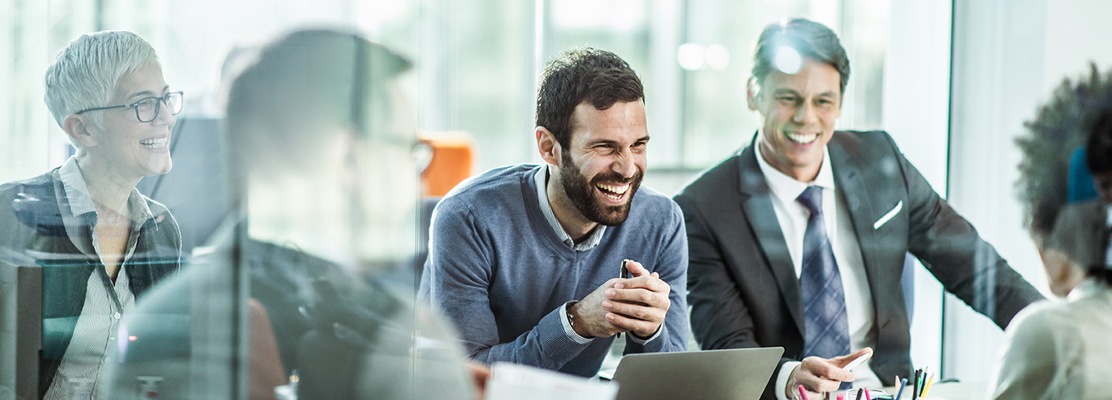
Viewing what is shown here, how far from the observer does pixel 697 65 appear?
3.54 m

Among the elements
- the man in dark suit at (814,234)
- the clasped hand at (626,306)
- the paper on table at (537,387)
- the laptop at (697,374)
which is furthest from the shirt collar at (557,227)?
the paper on table at (537,387)

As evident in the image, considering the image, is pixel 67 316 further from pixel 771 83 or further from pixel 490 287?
pixel 771 83

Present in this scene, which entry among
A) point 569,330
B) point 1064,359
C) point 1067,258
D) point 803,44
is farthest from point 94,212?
point 803,44

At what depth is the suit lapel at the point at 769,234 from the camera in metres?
2.31

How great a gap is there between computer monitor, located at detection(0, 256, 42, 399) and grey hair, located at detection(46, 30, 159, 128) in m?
0.19

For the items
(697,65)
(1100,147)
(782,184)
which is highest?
(697,65)

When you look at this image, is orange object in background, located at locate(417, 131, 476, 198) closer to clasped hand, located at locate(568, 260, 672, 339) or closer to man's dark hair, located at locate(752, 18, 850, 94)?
man's dark hair, located at locate(752, 18, 850, 94)

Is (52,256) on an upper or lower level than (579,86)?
lower

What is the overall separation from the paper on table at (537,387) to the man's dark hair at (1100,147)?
113cm

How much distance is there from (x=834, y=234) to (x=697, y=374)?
92 cm

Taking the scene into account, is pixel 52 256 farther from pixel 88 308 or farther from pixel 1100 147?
pixel 1100 147

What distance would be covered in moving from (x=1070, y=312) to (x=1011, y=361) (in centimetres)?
12

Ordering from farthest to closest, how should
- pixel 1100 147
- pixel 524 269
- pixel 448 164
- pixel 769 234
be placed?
pixel 448 164 → pixel 769 234 → pixel 524 269 → pixel 1100 147

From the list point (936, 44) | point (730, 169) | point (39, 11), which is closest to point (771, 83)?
point (730, 169)
